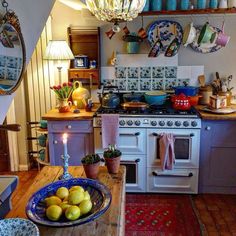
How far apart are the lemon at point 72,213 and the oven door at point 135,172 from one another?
1.92m

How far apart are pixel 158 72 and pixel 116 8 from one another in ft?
6.79

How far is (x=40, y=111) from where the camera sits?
4.12 metres

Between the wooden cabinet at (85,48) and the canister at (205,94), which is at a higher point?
the wooden cabinet at (85,48)

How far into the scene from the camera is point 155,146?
10.9 ft

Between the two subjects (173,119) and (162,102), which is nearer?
(173,119)

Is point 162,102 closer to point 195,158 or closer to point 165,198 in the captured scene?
point 195,158

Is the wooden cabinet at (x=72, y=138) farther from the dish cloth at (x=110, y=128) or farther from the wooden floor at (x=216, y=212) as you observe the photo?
the wooden floor at (x=216, y=212)

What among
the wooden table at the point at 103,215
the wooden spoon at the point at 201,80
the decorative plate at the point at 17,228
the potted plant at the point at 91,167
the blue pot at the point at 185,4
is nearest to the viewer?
the decorative plate at the point at 17,228

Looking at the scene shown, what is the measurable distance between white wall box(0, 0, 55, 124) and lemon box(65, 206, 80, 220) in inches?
22.2

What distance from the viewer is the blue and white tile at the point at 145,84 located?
152 inches

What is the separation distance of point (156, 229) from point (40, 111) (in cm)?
216

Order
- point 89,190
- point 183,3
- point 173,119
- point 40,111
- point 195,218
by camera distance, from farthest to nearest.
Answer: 1. point 40,111
2. point 183,3
3. point 173,119
4. point 195,218
5. point 89,190

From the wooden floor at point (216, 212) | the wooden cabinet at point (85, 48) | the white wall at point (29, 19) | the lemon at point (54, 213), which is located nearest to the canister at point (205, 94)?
the wooden floor at point (216, 212)

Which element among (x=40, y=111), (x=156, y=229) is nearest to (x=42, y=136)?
(x=40, y=111)
